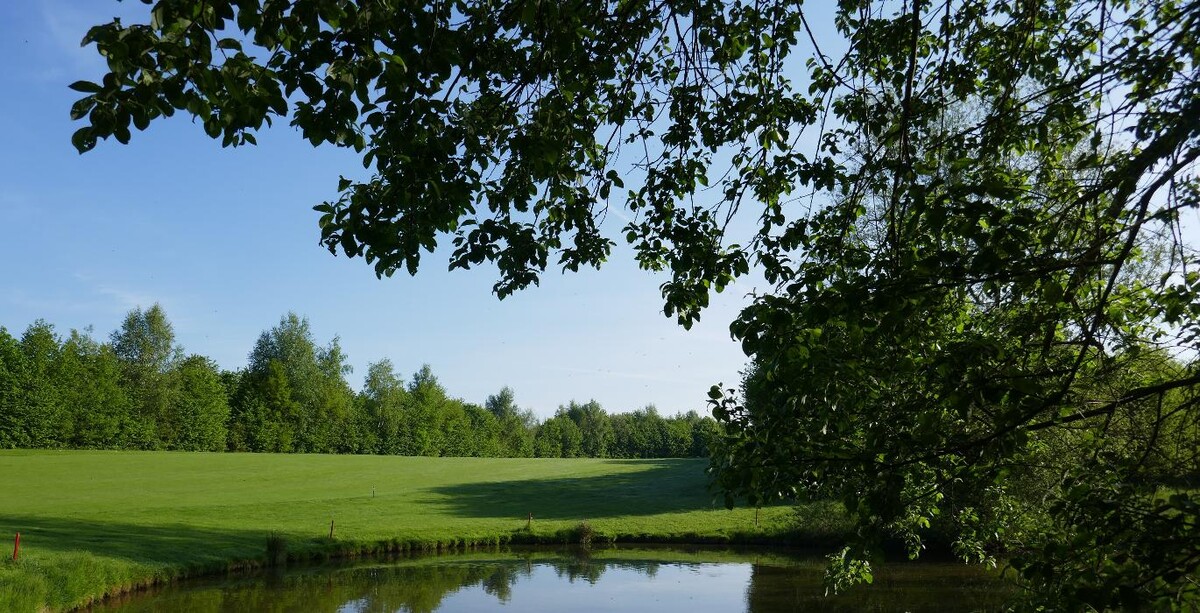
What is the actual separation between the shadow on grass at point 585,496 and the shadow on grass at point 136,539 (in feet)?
40.5

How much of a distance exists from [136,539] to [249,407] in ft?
149

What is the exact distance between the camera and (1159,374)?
5418 millimetres

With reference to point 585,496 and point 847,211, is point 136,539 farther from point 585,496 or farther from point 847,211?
point 847,211

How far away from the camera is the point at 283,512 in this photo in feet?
113

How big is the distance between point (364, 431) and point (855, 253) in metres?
76.3

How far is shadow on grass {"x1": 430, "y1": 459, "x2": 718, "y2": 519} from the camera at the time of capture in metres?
39.6

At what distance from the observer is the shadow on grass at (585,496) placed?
1558 inches

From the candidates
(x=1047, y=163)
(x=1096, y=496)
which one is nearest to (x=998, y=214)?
(x=1096, y=496)

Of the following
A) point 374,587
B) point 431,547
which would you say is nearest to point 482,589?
point 374,587

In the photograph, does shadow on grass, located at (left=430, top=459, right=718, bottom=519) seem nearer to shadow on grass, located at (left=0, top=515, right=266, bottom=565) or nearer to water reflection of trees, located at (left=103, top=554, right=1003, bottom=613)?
water reflection of trees, located at (left=103, top=554, right=1003, bottom=613)

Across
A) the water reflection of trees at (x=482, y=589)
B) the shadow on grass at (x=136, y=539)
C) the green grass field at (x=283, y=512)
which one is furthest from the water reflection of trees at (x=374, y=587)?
the shadow on grass at (x=136, y=539)

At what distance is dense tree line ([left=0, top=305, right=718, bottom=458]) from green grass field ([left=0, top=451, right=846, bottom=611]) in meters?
8.45

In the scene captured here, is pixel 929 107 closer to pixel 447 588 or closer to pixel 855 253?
pixel 855 253

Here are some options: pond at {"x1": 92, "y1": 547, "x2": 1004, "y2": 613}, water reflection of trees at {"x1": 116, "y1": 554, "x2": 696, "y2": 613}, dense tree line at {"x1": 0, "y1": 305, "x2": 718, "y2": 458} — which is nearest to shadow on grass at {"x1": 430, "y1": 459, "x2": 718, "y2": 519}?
pond at {"x1": 92, "y1": 547, "x2": 1004, "y2": 613}
